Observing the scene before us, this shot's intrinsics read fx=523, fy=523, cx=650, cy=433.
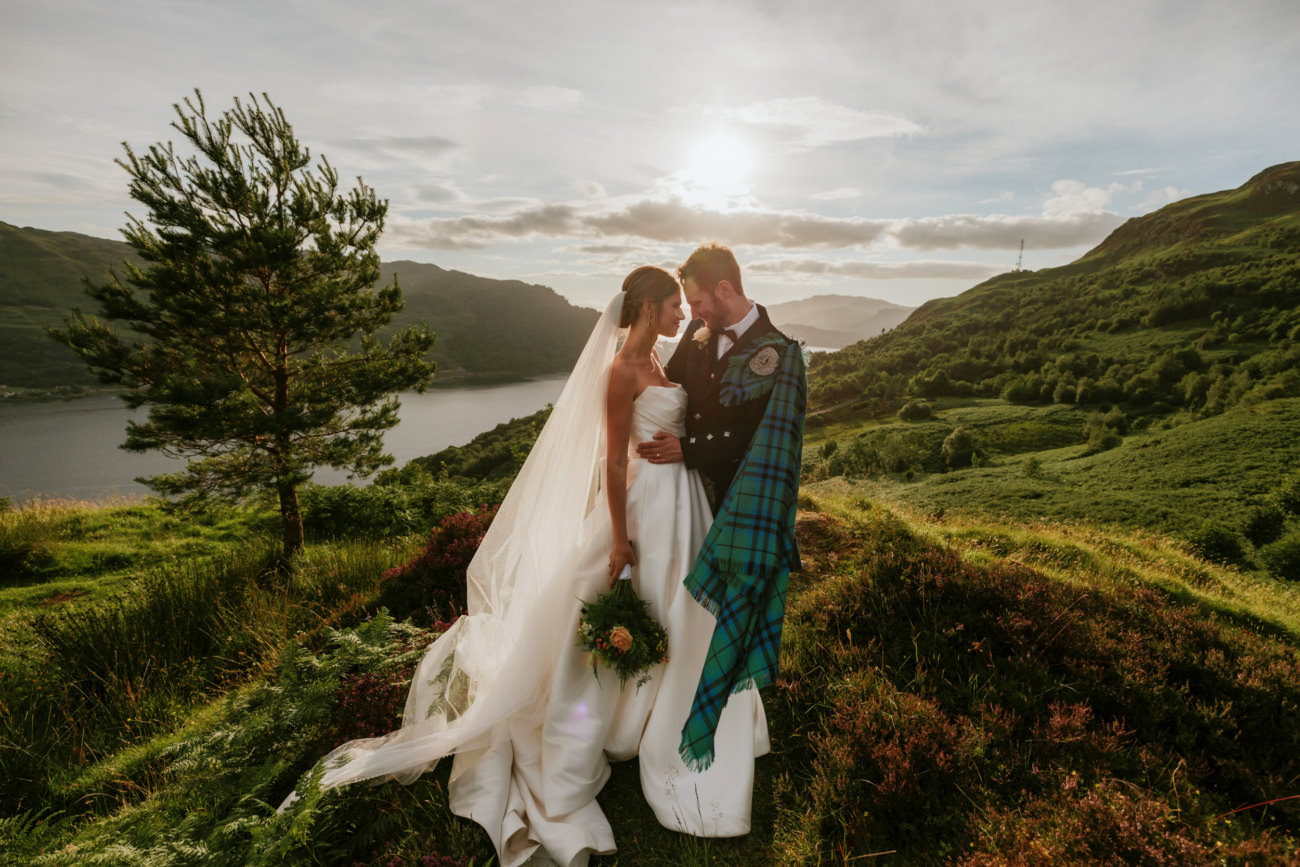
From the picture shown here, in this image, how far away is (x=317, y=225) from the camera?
29.4ft

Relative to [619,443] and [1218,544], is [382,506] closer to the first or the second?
[619,443]

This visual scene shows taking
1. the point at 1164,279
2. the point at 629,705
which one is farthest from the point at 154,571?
the point at 1164,279

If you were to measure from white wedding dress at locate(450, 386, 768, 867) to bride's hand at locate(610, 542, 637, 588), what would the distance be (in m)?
0.10

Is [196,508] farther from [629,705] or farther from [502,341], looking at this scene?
[502,341]

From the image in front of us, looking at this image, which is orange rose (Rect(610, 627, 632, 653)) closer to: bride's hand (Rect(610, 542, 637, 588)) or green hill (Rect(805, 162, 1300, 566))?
bride's hand (Rect(610, 542, 637, 588))

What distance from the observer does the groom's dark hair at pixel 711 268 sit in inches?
136

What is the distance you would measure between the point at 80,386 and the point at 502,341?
74.2m

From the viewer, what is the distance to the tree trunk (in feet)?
31.0

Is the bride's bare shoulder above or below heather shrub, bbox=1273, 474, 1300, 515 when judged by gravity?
above

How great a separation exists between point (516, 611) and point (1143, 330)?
7082cm

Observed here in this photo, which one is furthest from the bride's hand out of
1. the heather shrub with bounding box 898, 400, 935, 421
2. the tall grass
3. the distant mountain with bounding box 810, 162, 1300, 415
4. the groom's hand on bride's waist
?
the heather shrub with bounding box 898, 400, 935, 421

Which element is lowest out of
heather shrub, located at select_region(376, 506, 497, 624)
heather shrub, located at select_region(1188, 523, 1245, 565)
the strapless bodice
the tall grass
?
heather shrub, located at select_region(1188, 523, 1245, 565)

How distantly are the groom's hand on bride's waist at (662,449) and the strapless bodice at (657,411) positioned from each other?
0.06 metres

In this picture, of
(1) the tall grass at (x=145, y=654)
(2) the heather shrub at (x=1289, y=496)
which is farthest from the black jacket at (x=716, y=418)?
(2) the heather shrub at (x=1289, y=496)
